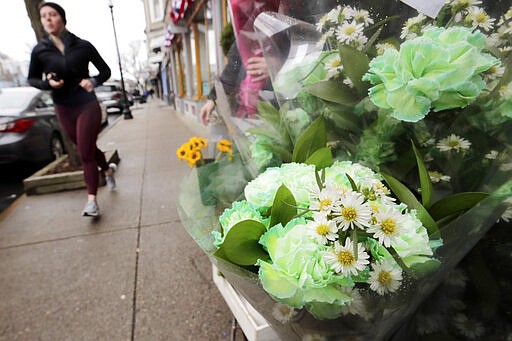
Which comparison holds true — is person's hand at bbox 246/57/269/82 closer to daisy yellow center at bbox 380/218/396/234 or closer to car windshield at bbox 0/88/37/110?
daisy yellow center at bbox 380/218/396/234

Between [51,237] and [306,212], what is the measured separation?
3007 mm

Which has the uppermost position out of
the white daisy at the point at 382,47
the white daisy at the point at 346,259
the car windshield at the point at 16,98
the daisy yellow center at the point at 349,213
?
the white daisy at the point at 382,47

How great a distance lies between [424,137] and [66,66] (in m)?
3.15

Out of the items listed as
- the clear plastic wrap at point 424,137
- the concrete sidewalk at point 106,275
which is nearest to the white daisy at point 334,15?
the clear plastic wrap at point 424,137

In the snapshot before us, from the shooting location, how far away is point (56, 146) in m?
5.78

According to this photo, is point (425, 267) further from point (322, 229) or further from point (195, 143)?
point (195, 143)

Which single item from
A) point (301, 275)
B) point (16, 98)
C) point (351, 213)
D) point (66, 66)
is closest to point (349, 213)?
point (351, 213)

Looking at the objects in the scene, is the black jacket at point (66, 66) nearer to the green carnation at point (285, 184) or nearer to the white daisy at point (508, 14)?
the green carnation at point (285, 184)

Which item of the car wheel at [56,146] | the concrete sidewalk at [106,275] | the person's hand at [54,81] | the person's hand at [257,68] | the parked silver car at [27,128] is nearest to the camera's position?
the person's hand at [257,68]

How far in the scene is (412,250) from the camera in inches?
19.6

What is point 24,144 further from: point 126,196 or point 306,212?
point 306,212

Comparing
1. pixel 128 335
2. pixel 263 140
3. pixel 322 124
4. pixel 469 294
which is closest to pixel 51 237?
pixel 128 335

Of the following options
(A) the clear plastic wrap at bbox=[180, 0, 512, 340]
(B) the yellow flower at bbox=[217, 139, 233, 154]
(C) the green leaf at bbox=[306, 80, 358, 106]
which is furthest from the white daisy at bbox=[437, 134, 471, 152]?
(B) the yellow flower at bbox=[217, 139, 233, 154]

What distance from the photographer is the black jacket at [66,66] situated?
288 cm
